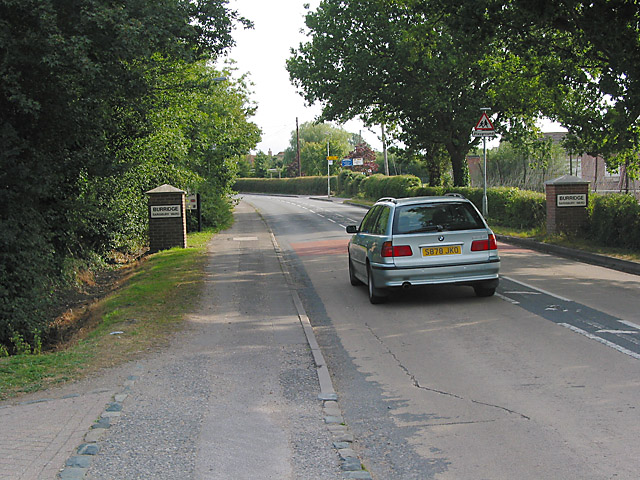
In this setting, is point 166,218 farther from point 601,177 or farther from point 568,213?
point 601,177

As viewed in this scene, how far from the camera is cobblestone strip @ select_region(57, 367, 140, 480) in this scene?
424 centimetres

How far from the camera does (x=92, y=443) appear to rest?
475 centimetres

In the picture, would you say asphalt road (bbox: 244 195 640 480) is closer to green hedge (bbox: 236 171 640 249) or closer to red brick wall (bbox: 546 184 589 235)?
green hedge (bbox: 236 171 640 249)

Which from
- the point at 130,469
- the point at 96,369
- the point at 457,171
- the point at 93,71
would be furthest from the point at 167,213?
the point at 457,171

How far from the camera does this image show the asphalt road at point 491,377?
4621 millimetres

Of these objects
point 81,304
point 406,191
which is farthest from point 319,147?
point 81,304

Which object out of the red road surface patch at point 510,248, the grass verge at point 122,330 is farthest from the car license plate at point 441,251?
the red road surface patch at point 510,248

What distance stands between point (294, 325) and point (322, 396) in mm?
3356

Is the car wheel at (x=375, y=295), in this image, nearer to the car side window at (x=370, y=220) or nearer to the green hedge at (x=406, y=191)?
the car side window at (x=370, y=220)

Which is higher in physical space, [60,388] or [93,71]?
[93,71]

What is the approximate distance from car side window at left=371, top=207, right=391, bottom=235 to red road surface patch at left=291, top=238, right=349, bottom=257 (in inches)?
312

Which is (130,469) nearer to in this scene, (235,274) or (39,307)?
(39,307)

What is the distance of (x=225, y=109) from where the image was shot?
3152 centimetres

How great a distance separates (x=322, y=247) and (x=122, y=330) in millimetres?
12500
